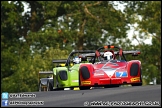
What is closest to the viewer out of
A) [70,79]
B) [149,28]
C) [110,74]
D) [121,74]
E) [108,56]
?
[110,74]

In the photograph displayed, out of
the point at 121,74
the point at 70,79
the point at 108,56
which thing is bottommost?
the point at 70,79

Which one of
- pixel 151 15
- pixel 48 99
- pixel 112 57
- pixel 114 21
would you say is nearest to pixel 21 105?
pixel 48 99

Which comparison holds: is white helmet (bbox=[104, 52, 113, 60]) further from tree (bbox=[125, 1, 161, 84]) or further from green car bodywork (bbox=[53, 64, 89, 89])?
tree (bbox=[125, 1, 161, 84])

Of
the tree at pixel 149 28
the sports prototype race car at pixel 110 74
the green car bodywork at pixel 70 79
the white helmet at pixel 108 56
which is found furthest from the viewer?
the tree at pixel 149 28

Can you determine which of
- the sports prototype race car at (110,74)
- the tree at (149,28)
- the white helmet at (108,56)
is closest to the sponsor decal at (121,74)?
the sports prototype race car at (110,74)

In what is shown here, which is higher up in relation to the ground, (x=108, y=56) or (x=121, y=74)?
(x=108, y=56)

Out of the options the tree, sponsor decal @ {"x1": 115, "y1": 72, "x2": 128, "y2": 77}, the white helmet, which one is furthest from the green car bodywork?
the tree

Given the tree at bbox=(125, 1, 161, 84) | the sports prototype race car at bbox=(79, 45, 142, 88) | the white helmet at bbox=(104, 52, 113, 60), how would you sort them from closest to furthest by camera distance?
the sports prototype race car at bbox=(79, 45, 142, 88)
the white helmet at bbox=(104, 52, 113, 60)
the tree at bbox=(125, 1, 161, 84)

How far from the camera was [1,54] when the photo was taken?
172 ft

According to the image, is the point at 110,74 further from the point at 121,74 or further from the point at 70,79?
the point at 70,79

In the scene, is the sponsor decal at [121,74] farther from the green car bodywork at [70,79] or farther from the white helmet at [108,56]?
the green car bodywork at [70,79]

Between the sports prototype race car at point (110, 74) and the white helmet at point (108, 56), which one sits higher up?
the white helmet at point (108, 56)

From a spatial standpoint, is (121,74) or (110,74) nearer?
(110,74)

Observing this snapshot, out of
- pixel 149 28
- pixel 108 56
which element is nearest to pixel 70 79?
pixel 108 56
